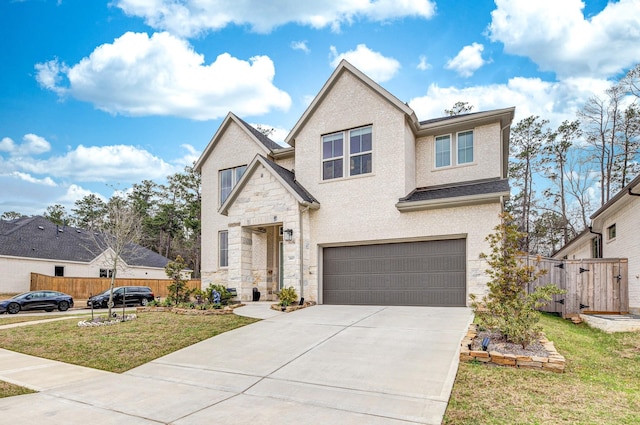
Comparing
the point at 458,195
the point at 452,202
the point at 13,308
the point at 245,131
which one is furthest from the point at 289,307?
the point at 13,308

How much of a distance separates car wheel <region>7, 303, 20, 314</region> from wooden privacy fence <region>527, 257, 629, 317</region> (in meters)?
24.2

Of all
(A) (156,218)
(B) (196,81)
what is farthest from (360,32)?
(A) (156,218)

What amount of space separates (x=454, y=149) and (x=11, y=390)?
44.1 ft

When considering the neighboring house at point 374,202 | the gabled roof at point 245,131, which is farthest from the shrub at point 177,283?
the gabled roof at point 245,131

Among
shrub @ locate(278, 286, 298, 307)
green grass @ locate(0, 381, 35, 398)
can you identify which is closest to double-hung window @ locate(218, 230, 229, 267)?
shrub @ locate(278, 286, 298, 307)

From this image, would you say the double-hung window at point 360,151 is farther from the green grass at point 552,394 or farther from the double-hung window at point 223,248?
the green grass at point 552,394

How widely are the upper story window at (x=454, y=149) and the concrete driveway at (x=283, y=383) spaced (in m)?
6.39

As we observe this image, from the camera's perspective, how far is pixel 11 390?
5.98 meters

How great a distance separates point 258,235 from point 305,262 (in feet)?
9.98

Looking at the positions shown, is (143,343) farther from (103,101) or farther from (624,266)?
(103,101)

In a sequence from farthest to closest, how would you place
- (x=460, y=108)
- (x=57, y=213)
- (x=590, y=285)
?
(x=57, y=213) → (x=460, y=108) → (x=590, y=285)

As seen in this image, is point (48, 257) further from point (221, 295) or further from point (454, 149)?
point (454, 149)

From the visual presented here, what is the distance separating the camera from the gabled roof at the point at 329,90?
43.2 feet

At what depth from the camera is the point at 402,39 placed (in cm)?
1636
